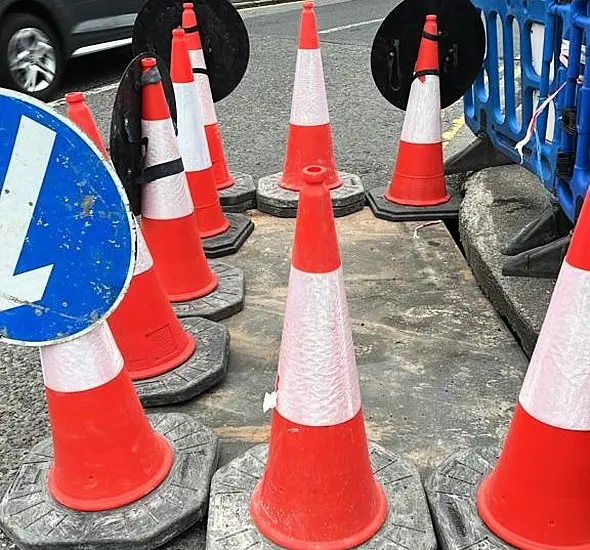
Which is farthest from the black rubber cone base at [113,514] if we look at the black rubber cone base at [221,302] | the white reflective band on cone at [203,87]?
the white reflective band on cone at [203,87]

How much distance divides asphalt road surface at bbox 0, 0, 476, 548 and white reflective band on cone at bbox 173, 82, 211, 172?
125cm

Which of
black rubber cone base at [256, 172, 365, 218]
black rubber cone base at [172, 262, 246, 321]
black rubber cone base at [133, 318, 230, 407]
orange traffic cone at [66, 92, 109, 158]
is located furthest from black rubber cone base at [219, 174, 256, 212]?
orange traffic cone at [66, 92, 109, 158]

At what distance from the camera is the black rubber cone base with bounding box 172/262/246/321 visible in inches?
139

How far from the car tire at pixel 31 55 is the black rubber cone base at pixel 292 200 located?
13.1 ft

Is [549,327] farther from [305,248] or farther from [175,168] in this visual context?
[175,168]

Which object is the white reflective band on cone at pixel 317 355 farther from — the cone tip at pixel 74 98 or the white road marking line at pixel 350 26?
the white road marking line at pixel 350 26

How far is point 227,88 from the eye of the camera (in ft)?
15.6

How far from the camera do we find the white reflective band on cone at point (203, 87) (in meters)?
4.56

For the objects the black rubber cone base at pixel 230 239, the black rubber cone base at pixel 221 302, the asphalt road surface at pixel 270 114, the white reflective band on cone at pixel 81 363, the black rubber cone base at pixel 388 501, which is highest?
the white reflective band on cone at pixel 81 363

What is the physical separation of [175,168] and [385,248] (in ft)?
4.44

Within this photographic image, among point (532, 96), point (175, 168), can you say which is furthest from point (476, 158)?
point (175, 168)

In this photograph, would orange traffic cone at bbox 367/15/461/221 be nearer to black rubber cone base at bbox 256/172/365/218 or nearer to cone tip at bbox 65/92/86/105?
black rubber cone base at bbox 256/172/365/218

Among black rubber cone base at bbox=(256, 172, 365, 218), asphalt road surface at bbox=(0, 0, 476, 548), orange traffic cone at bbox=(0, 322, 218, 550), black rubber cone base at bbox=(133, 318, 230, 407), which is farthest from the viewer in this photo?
black rubber cone base at bbox=(256, 172, 365, 218)

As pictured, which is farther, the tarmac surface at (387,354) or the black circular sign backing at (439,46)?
the black circular sign backing at (439,46)
